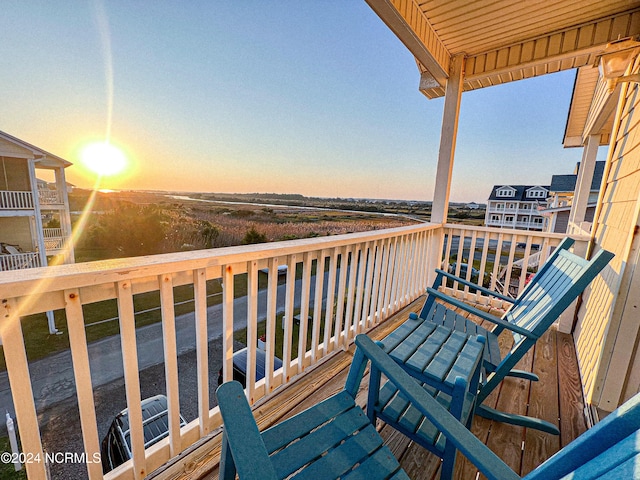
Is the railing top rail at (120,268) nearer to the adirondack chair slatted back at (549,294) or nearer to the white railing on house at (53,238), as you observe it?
the adirondack chair slatted back at (549,294)

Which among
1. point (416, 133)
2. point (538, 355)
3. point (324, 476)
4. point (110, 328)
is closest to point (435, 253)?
point (538, 355)

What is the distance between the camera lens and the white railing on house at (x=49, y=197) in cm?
263

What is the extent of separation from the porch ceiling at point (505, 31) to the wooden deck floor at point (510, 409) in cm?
270

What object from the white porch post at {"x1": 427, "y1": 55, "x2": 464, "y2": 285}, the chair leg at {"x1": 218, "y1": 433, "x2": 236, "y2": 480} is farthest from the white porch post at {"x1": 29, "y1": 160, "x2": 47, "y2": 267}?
the white porch post at {"x1": 427, "y1": 55, "x2": 464, "y2": 285}

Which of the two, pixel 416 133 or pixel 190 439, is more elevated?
pixel 416 133

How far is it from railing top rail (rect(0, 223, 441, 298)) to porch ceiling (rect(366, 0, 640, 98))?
6.31 ft

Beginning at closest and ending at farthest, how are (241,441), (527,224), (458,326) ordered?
(241,441) → (458,326) → (527,224)

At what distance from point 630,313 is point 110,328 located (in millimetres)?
6934

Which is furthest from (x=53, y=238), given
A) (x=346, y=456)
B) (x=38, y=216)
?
(x=346, y=456)

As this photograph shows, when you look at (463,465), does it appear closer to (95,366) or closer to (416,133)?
(95,366)

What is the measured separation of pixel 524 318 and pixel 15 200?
4.34 metres

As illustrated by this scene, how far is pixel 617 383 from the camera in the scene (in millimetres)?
1534

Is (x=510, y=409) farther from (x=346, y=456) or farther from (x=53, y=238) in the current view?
(x=53, y=238)

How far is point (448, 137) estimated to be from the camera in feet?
10.5
